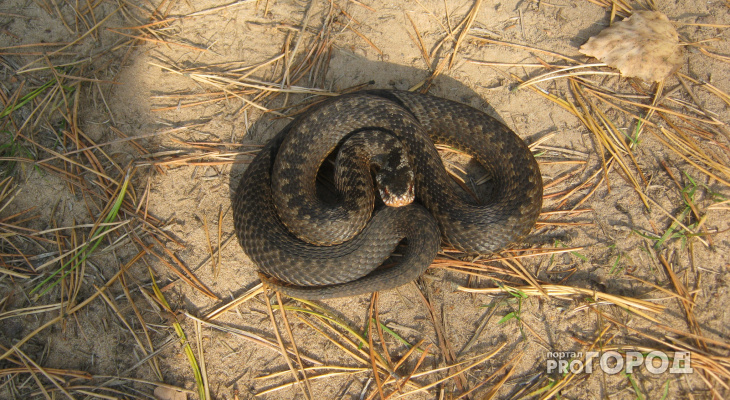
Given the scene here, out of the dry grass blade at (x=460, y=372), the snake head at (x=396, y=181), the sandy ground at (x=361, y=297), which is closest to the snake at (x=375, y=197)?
the snake head at (x=396, y=181)

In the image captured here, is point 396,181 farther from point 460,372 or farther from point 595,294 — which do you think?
point 595,294

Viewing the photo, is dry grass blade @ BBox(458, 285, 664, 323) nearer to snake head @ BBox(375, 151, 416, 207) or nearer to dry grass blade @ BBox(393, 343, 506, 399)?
dry grass blade @ BBox(393, 343, 506, 399)

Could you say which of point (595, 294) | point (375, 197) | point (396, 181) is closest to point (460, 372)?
point (595, 294)

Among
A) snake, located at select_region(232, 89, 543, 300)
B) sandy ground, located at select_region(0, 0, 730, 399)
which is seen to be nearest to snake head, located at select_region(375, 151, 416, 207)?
snake, located at select_region(232, 89, 543, 300)

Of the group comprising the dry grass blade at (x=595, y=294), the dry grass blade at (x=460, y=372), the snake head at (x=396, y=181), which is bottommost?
the dry grass blade at (x=460, y=372)

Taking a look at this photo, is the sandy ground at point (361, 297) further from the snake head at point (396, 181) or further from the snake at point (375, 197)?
the snake head at point (396, 181)

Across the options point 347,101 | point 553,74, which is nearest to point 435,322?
point 347,101
